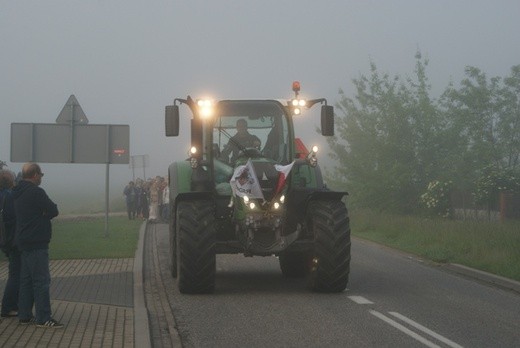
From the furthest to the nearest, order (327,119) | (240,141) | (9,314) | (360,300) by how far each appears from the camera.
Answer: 1. (240,141)
2. (327,119)
3. (360,300)
4. (9,314)

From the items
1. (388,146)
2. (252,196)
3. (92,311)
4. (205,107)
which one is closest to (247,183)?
(252,196)

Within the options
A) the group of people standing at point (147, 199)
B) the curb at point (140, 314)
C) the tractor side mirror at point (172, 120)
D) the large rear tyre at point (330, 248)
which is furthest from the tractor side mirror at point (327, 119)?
the group of people standing at point (147, 199)

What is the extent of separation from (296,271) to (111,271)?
11.4 ft

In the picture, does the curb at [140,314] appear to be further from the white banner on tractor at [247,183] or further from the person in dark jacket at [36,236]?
the white banner on tractor at [247,183]

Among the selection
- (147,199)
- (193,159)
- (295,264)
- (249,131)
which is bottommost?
(295,264)

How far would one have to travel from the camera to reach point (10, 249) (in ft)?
38.2

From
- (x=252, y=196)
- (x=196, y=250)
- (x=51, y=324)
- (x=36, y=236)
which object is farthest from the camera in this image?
(x=252, y=196)

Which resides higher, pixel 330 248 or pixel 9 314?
pixel 330 248

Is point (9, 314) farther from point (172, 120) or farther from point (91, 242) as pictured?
point (91, 242)

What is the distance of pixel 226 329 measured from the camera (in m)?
11.3

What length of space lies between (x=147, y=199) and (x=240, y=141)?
1187 inches

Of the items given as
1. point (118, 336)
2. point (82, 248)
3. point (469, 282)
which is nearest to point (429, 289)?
point (469, 282)

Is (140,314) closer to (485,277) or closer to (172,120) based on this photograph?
(172,120)

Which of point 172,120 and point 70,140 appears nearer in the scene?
point 172,120
